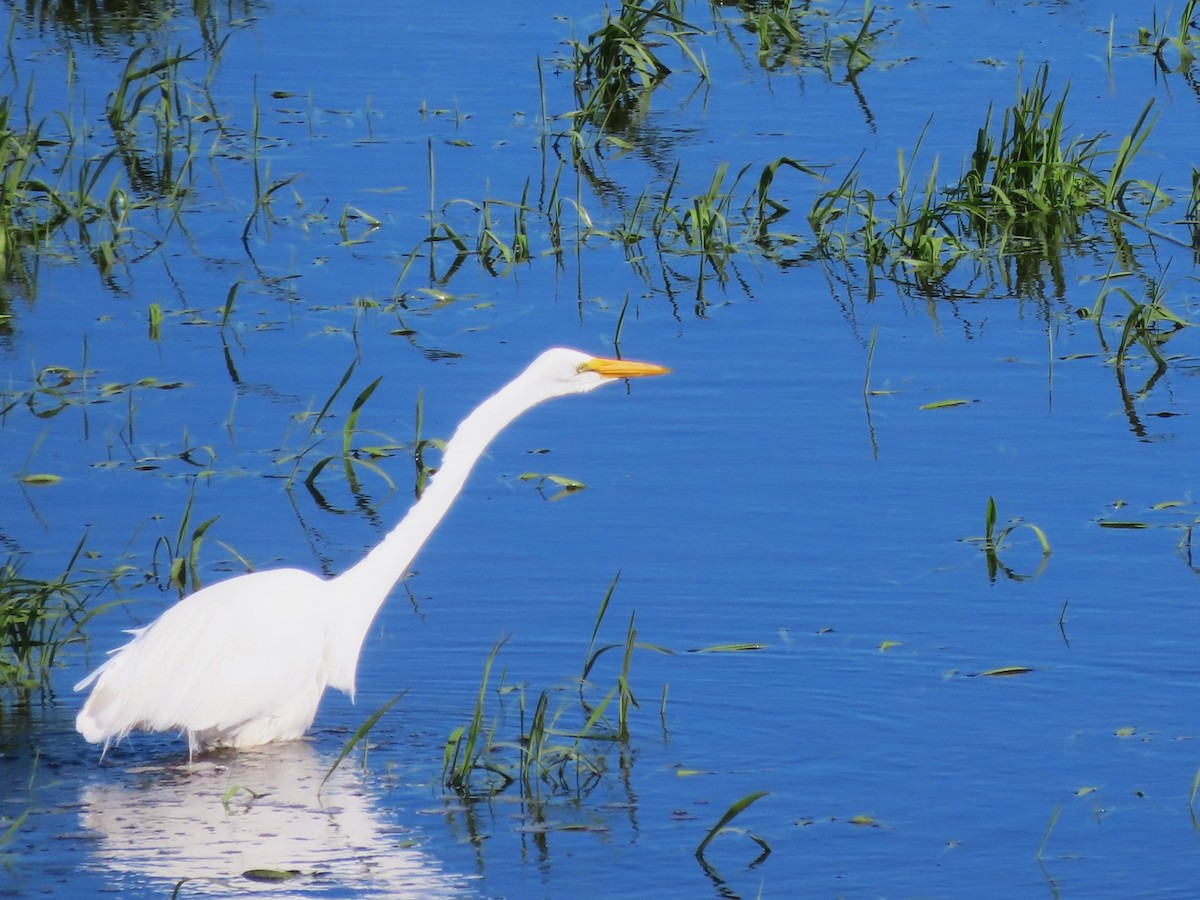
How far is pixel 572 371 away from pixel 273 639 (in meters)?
1.07

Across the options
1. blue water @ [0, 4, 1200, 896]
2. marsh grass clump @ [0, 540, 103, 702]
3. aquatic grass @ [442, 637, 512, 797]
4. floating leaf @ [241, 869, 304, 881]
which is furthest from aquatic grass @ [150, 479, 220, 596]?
floating leaf @ [241, 869, 304, 881]

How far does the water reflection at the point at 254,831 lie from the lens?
15.9 ft

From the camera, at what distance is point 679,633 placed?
6062 millimetres

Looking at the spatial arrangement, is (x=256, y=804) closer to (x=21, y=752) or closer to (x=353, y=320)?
(x=21, y=752)

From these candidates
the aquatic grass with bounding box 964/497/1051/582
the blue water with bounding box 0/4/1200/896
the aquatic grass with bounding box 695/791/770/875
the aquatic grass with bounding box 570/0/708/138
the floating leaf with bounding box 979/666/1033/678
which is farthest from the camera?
the aquatic grass with bounding box 570/0/708/138

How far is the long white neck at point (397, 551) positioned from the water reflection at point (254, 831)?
31cm

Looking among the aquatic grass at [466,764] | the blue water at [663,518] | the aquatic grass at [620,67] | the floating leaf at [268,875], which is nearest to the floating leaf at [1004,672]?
the blue water at [663,518]

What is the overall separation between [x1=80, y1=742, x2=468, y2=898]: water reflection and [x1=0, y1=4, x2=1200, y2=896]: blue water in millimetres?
14

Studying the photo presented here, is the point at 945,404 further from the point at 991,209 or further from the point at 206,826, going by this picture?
the point at 206,826

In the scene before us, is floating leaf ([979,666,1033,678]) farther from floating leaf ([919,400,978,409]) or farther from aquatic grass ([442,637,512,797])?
floating leaf ([919,400,978,409])

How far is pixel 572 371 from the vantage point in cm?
566

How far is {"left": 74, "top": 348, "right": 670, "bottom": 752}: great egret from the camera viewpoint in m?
5.46

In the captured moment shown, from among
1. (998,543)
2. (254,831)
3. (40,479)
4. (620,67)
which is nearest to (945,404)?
(998,543)

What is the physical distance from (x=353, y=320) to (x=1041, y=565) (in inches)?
121
